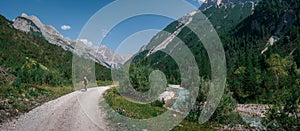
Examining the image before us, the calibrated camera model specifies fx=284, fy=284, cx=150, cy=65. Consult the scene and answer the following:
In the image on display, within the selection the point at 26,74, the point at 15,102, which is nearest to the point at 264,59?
the point at 26,74

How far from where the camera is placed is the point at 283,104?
22.0 meters

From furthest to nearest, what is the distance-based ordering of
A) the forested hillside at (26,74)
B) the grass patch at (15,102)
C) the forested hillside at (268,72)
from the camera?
1. the forested hillside at (26,74)
2. the forested hillside at (268,72)
3. the grass patch at (15,102)

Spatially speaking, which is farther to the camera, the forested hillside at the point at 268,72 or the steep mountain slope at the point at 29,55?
the steep mountain slope at the point at 29,55

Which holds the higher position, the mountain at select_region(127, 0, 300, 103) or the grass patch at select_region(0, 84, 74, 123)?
the mountain at select_region(127, 0, 300, 103)

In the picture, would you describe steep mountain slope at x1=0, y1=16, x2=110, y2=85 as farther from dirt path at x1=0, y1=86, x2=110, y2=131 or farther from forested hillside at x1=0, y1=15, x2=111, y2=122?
dirt path at x1=0, y1=86, x2=110, y2=131

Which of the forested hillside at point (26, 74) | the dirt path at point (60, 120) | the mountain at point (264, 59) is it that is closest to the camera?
the dirt path at point (60, 120)

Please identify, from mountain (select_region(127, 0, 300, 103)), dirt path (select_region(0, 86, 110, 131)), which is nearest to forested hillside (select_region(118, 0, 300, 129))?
mountain (select_region(127, 0, 300, 103))

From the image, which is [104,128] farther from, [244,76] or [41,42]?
[41,42]

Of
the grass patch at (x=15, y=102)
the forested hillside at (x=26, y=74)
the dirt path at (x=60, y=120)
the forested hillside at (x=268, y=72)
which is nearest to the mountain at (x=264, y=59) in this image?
the forested hillside at (x=268, y=72)

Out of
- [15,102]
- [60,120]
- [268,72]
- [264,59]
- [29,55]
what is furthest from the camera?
[264,59]

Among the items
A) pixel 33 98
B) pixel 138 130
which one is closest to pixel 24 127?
pixel 138 130

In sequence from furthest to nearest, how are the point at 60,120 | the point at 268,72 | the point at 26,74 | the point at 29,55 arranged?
the point at 29,55 < the point at 268,72 < the point at 26,74 < the point at 60,120

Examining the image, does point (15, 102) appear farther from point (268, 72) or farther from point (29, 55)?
point (268, 72)

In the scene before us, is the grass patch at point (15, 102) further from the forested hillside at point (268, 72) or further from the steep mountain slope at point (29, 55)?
the steep mountain slope at point (29, 55)
